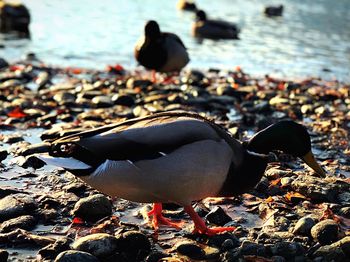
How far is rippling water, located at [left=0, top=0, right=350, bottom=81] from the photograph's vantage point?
15.0 m

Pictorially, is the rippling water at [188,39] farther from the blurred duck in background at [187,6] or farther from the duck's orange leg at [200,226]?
the duck's orange leg at [200,226]

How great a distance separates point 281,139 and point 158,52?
7421mm

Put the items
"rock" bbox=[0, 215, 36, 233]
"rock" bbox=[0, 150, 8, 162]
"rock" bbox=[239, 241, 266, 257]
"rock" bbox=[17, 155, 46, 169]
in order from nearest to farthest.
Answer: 1. "rock" bbox=[239, 241, 266, 257]
2. "rock" bbox=[0, 215, 36, 233]
3. "rock" bbox=[17, 155, 46, 169]
4. "rock" bbox=[0, 150, 8, 162]

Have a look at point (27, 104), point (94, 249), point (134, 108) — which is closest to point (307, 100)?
point (134, 108)

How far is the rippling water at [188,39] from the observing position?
1501 centimetres

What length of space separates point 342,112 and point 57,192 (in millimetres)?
5724

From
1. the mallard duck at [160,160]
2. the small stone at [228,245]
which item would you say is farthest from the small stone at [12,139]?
the small stone at [228,245]

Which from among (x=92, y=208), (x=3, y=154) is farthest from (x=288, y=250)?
(x=3, y=154)

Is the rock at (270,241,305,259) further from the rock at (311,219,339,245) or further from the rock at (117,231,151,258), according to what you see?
the rock at (117,231,151,258)

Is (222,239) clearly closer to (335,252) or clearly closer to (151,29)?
(335,252)

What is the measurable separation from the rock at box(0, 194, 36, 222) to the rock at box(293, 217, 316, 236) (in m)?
2.13

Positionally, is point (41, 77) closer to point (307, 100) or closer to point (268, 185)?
point (307, 100)

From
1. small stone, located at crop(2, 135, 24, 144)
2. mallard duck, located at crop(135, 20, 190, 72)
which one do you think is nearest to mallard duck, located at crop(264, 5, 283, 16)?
mallard duck, located at crop(135, 20, 190, 72)

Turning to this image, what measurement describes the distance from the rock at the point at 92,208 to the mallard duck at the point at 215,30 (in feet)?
54.2
